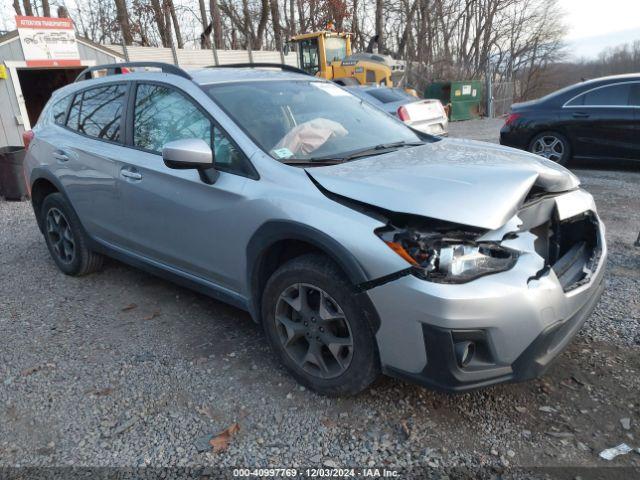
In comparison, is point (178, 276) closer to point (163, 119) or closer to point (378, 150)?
point (163, 119)

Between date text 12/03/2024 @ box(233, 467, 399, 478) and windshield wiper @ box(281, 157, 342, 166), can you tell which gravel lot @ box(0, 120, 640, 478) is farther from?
windshield wiper @ box(281, 157, 342, 166)

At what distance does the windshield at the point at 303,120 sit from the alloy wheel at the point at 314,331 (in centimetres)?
81

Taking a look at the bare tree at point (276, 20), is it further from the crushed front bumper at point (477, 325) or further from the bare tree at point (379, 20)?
the crushed front bumper at point (477, 325)

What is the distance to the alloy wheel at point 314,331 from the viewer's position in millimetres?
2539

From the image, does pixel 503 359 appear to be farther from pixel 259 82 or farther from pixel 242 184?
pixel 259 82

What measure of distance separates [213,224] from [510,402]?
1.95 meters

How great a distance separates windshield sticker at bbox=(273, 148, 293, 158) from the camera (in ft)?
9.41

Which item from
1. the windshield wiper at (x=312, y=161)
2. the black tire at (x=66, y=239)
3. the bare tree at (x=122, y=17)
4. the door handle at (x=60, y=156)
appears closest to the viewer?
the windshield wiper at (x=312, y=161)

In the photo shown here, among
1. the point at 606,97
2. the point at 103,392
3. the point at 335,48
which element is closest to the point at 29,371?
the point at 103,392

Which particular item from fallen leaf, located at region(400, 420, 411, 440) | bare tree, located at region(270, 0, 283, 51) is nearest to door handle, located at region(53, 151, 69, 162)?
fallen leaf, located at region(400, 420, 411, 440)

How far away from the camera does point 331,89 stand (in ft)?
12.8

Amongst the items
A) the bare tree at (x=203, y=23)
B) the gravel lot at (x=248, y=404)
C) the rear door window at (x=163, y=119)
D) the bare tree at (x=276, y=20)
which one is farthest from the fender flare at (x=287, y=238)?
the bare tree at (x=276, y=20)

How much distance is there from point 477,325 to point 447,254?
1.08 ft

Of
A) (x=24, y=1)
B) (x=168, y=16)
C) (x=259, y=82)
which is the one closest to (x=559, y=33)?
(x=168, y=16)
